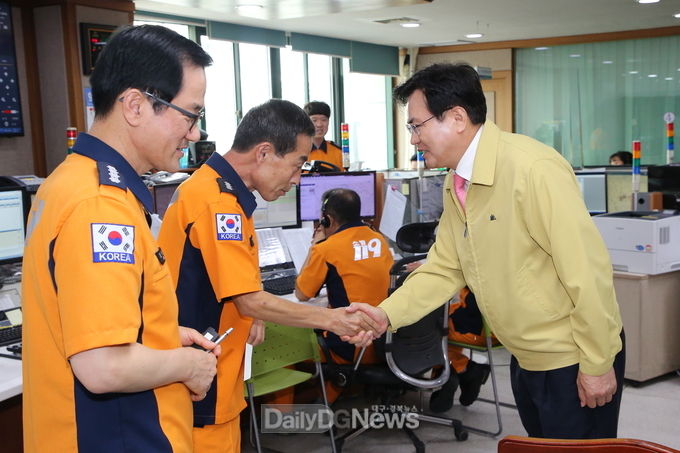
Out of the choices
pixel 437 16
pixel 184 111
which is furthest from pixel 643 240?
pixel 437 16

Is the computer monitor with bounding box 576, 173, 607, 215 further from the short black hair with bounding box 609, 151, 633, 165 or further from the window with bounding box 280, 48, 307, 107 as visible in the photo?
the window with bounding box 280, 48, 307, 107

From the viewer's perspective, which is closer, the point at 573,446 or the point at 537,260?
the point at 573,446

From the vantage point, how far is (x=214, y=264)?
173 centimetres

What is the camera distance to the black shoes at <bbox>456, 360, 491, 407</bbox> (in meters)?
3.69

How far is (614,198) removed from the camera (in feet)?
17.5

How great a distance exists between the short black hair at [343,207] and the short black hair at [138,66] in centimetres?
216

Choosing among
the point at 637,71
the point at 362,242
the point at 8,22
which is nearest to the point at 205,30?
the point at 8,22

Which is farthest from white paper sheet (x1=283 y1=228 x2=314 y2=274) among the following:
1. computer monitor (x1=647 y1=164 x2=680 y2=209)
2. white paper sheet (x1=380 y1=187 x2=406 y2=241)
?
computer monitor (x1=647 y1=164 x2=680 y2=209)

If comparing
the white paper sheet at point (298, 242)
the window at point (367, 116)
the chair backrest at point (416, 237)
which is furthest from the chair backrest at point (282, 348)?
the window at point (367, 116)

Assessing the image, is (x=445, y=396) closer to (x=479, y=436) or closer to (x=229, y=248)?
(x=479, y=436)

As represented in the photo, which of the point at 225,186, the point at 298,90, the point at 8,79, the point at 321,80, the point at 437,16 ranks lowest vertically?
the point at 225,186

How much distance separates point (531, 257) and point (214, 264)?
79cm

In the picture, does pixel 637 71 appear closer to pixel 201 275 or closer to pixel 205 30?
pixel 205 30

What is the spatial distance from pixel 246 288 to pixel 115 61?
0.72 metres
